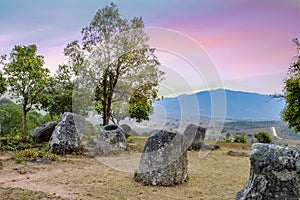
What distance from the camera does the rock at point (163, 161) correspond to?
28.0 feet

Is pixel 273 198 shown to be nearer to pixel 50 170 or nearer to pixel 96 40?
pixel 50 170

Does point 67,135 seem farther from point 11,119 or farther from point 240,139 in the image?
point 11,119

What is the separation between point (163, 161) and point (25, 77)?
45.0 ft

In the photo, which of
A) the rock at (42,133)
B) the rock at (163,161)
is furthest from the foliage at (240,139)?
the rock at (163,161)

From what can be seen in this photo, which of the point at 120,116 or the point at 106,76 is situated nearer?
the point at 106,76

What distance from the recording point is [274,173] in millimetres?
5488

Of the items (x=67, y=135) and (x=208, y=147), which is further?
(x=208, y=147)

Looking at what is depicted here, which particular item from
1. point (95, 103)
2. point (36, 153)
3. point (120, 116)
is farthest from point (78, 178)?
point (120, 116)

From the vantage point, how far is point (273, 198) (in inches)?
214

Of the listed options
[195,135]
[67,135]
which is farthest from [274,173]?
[195,135]

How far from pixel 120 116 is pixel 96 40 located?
904 cm

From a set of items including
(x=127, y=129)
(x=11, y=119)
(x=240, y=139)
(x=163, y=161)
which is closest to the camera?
(x=163, y=161)

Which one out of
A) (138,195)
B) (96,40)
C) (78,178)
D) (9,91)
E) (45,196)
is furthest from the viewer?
(96,40)

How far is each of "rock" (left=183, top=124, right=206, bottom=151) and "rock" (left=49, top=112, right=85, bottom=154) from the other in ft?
23.7
